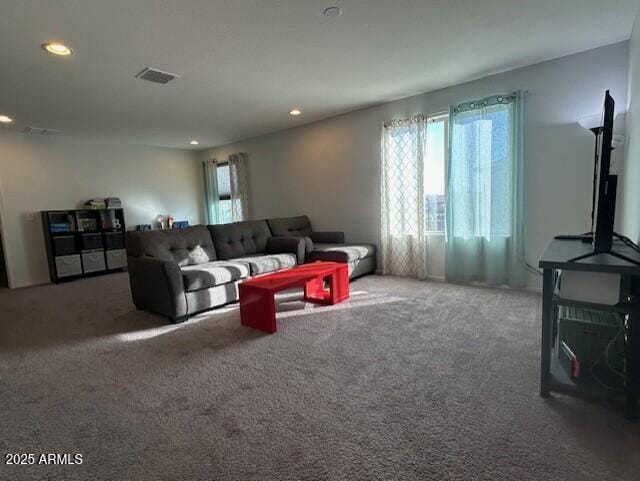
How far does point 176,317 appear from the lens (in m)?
2.93

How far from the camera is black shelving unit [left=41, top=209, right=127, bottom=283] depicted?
16.4 ft

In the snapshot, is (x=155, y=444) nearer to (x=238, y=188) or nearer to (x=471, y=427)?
(x=471, y=427)

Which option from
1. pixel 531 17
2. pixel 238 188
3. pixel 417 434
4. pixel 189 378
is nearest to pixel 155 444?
pixel 189 378

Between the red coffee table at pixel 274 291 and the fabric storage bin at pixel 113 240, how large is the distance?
3941 mm

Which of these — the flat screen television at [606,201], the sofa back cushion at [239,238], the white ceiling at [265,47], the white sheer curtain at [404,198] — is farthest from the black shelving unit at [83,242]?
the flat screen television at [606,201]

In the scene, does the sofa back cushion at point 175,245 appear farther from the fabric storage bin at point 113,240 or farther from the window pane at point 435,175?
→ the window pane at point 435,175

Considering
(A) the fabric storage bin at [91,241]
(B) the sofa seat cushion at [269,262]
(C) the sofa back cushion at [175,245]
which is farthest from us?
(A) the fabric storage bin at [91,241]

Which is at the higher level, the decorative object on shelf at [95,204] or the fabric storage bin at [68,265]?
the decorative object on shelf at [95,204]

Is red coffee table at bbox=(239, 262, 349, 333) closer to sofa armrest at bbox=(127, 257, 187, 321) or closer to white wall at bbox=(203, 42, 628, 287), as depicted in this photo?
sofa armrest at bbox=(127, 257, 187, 321)

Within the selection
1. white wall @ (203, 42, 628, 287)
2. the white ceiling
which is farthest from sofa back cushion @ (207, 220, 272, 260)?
the white ceiling

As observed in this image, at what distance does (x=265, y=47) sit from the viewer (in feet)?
8.63

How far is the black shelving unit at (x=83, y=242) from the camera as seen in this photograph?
4988 millimetres

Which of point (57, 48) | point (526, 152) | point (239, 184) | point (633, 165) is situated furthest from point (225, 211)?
point (633, 165)

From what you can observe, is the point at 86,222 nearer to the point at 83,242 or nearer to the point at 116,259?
the point at 83,242
